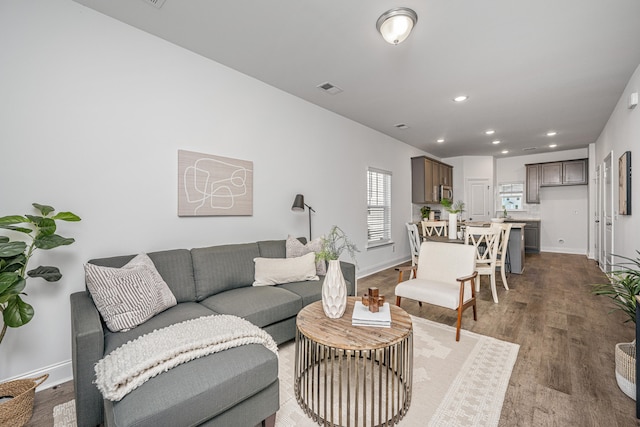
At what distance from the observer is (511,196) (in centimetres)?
798

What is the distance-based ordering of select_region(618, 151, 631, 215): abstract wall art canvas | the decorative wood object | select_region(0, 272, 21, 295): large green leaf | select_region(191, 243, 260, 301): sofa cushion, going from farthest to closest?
select_region(618, 151, 631, 215): abstract wall art canvas < select_region(191, 243, 260, 301): sofa cushion < the decorative wood object < select_region(0, 272, 21, 295): large green leaf

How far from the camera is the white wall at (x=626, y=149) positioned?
3020 mm

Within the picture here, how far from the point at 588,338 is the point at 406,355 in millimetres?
2196

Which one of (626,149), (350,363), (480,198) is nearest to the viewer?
(350,363)

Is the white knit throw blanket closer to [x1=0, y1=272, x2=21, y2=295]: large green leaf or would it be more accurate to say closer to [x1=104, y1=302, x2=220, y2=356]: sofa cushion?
[x1=104, y1=302, x2=220, y2=356]: sofa cushion

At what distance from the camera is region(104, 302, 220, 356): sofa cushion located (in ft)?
5.36

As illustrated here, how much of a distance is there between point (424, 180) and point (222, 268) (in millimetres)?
5186

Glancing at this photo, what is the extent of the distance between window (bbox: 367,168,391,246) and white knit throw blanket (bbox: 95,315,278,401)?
3760 mm

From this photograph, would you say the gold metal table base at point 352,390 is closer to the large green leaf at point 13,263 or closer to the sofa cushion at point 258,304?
the sofa cushion at point 258,304

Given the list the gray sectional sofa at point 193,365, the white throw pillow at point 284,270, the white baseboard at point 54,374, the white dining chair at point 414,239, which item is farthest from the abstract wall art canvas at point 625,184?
the white baseboard at point 54,374

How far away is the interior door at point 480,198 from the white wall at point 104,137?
21.0ft

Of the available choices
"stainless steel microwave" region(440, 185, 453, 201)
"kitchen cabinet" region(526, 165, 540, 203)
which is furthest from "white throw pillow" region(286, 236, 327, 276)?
"kitchen cabinet" region(526, 165, 540, 203)

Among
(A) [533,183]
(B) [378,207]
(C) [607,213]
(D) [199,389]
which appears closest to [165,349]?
(D) [199,389]

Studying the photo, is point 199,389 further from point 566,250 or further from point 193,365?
point 566,250
